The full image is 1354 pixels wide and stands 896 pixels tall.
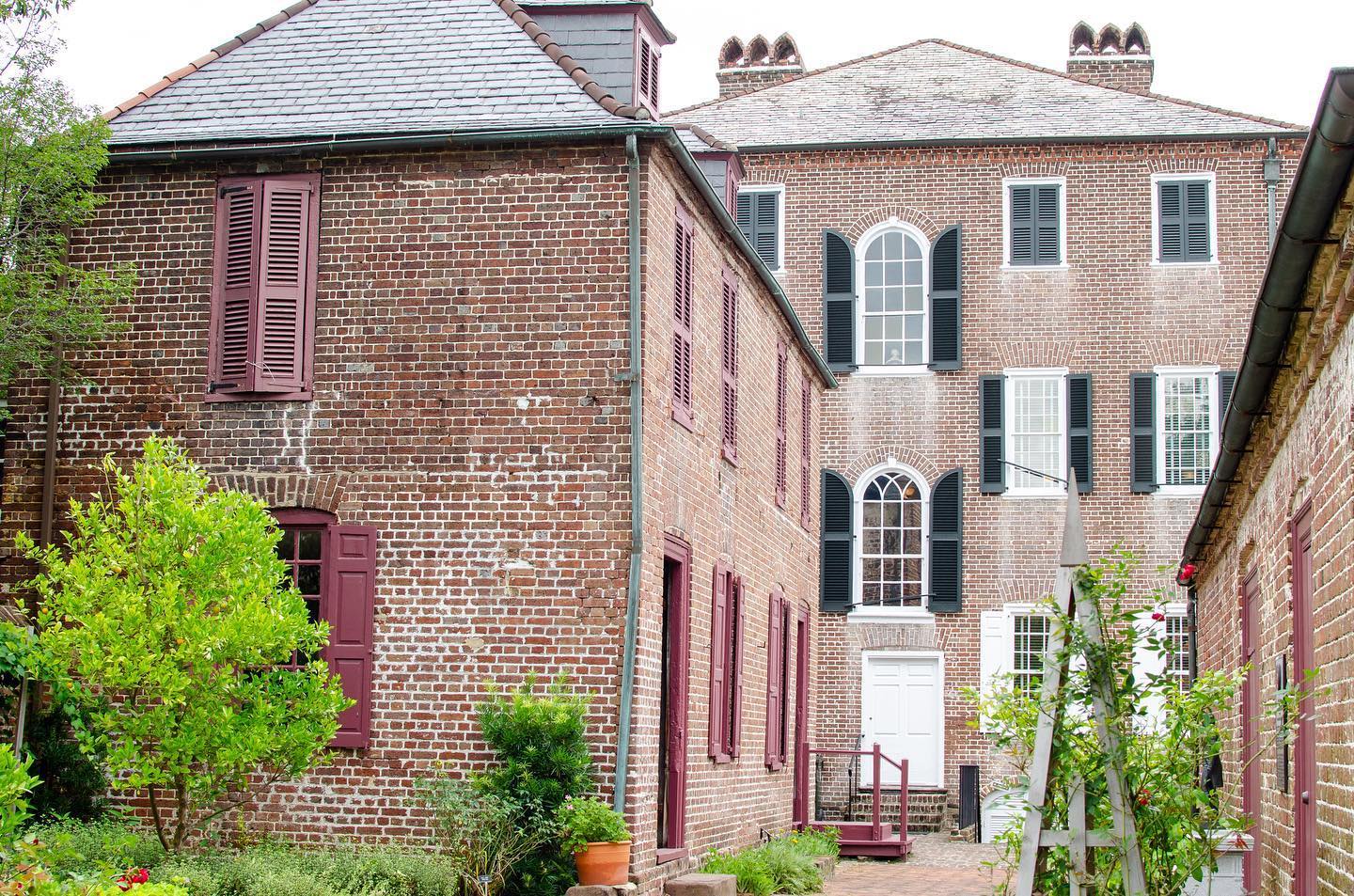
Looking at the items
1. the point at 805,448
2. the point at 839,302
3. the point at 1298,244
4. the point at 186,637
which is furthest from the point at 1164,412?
the point at 1298,244

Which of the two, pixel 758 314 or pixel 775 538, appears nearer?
pixel 758 314

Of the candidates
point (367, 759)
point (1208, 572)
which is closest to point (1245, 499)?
point (1208, 572)

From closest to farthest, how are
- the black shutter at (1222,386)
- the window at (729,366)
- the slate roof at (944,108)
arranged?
1. the window at (729,366)
2. the black shutter at (1222,386)
3. the slate roof at (944,108)

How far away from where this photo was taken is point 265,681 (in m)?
11.3

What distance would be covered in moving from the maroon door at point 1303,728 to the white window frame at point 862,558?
1835 cm

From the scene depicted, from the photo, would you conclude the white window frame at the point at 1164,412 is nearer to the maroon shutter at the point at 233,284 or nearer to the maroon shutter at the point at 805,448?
the maroon shutter at the point at 805,448

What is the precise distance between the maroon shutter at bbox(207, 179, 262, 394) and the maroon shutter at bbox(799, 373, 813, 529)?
33.1ft

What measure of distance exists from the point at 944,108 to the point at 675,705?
1755cm

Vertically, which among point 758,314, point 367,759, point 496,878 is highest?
point 758,314

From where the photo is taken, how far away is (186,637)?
1086 centimetres

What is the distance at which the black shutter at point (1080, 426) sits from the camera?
26.8 metres

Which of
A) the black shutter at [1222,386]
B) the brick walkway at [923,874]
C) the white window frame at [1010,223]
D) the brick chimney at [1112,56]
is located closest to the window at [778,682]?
the brick walkway at [923,874]

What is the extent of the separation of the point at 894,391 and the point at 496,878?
1707 cm

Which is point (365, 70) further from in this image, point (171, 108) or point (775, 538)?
point (775, 538)
